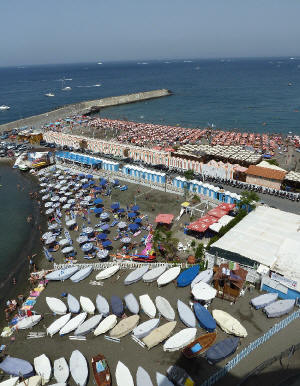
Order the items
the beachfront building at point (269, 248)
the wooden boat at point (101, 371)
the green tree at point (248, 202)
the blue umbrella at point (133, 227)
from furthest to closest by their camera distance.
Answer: the blue umbrella at point (133, 227), the green tree at point (248, 202), the beachfront building at point (269, 248), the wooden boat at point (101, 371)

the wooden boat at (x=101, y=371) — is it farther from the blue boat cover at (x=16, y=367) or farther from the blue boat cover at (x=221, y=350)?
the blue boat cover at (x=221, y=350)

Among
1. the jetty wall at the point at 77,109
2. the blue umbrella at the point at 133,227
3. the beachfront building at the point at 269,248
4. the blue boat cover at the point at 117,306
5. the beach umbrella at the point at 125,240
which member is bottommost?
the blue boat cover at the point at 117,306

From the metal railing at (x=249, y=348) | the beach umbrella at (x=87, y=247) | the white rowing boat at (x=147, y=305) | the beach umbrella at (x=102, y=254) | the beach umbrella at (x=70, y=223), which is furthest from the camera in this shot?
the beach umbrella at (x=70, y=223)

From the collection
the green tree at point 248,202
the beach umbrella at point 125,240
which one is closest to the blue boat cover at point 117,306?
the beach umbrella at point 125,240

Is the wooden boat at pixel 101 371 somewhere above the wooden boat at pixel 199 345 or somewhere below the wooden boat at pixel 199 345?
below

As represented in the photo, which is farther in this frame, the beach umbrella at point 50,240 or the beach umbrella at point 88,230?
the beach umbrella at point 88,230

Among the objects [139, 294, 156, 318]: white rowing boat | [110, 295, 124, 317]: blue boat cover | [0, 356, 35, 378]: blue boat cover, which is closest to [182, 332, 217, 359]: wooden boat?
[139, 294, 156, 318]: white rowing boat

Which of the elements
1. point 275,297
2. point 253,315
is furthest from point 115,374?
point 275,297
